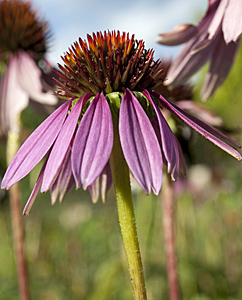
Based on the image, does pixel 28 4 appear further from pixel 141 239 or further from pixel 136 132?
pixel 136 132

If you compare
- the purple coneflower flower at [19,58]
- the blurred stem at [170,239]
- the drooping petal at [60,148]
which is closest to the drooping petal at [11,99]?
the purple coneflower flower at [19,58]

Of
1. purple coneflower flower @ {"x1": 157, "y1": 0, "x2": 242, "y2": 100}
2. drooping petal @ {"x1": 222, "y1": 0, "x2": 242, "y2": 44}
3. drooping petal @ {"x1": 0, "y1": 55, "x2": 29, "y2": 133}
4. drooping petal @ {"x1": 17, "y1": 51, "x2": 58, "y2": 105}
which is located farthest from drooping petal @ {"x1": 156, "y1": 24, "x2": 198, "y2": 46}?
drooping petal @ {"x1": 0, "y1": 55, "x2": 29, "y2": 133}

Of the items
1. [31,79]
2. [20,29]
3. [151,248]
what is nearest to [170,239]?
[31,79]

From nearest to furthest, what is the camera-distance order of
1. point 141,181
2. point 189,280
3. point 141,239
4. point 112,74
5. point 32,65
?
point 141,181 → point 112,74 → point 32,65 → point 189,280 → point 141,239

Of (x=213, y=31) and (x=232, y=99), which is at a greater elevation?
(x=232, y=99)

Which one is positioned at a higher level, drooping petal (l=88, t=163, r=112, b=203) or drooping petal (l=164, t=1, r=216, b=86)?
drooping petal (l=164, t=1, r=216, b=86)

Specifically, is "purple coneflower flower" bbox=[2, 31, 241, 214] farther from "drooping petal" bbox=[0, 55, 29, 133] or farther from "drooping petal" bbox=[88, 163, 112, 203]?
"drooping petal" bbox=[0, 55, 29, 133]

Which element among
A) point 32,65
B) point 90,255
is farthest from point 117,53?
point 90,255
